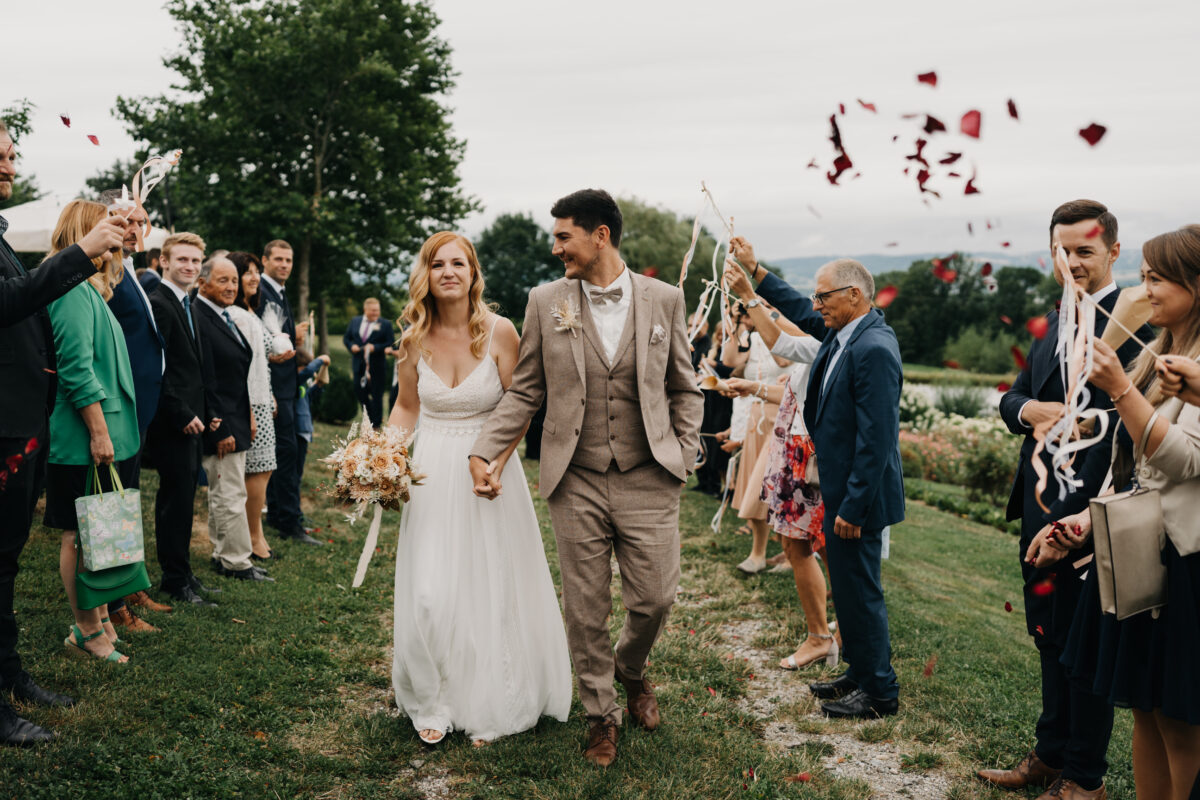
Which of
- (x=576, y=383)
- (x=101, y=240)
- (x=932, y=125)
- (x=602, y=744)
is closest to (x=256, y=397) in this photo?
(x=101, y=240)

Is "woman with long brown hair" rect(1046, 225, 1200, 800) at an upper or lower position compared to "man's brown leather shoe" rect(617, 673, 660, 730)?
upper

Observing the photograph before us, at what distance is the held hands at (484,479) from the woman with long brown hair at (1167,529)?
8.73 feet

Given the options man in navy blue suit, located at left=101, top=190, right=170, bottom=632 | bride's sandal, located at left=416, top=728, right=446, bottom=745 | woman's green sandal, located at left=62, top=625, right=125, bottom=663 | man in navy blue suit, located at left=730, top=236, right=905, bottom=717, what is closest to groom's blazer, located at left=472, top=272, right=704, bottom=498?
man in navy blue suit, located at left=730, top=236, right=905, bottom=717

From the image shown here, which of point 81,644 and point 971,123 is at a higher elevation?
point 971,123

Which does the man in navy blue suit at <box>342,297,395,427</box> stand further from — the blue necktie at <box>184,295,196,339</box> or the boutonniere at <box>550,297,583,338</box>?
the boutonniere at <box>550,297,583,338</box>

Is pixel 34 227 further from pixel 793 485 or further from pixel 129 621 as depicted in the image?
pixel 793 485

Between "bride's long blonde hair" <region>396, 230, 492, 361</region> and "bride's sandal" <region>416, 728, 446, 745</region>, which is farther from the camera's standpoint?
"bride's long blonde hair" <region>396, 230, 492, 361</region>

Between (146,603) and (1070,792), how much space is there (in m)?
5.71

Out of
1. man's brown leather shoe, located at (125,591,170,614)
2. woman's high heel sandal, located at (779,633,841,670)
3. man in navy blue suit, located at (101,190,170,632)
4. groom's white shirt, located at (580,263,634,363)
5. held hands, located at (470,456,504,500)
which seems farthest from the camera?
man's brown leather shoe, located at (125,591,170,614)

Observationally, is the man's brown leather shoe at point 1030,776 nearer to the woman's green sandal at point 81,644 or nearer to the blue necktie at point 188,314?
the woman's green sandal at point 81,644

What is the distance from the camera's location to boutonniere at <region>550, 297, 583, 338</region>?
4.34m

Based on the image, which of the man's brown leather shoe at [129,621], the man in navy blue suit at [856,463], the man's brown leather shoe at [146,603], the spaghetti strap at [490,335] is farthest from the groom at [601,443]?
the man's brown leather shoe at [146,603]

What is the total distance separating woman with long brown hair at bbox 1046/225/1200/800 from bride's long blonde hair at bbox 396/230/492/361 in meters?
3.06

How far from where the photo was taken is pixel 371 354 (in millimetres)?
15305
